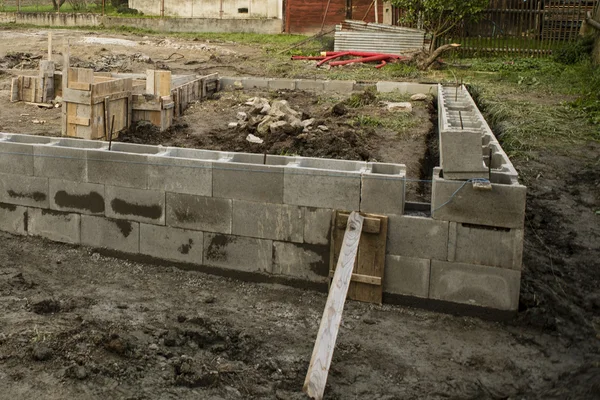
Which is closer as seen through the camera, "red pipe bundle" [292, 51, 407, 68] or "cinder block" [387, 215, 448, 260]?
"cinder block" [387, 215, 448, 260]

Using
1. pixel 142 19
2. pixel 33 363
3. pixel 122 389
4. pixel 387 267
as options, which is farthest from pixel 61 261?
pixel 142 19

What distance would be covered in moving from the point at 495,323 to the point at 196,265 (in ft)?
9.40

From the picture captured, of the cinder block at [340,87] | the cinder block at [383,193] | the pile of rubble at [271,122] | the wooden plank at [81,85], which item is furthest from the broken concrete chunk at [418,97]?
the cinder block at [383,193]

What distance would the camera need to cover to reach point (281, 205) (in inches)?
264

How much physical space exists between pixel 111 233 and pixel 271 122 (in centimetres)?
492

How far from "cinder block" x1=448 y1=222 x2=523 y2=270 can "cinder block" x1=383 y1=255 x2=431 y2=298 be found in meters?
0.28

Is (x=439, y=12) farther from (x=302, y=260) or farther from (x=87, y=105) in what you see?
(x=302, y=260)

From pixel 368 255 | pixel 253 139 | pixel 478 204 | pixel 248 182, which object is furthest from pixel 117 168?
pixel 253 139

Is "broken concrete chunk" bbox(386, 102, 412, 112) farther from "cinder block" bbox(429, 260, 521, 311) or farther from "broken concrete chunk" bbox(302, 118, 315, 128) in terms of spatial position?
"cinder block" bbox(429, 260, 521, 311)

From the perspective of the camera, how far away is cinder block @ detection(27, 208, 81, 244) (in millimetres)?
7562

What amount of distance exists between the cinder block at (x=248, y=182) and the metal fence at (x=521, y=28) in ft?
55.3

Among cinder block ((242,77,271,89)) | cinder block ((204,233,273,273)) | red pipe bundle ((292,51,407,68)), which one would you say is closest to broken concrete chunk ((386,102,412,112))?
cinder block ((242,77,271,89))

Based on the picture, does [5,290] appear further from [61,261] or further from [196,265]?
[196,265]

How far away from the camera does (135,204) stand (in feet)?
23.7
